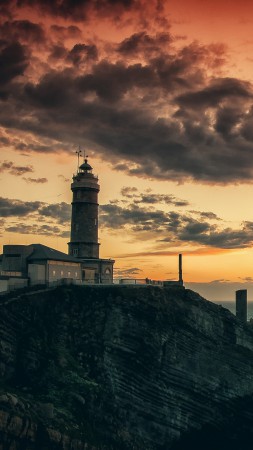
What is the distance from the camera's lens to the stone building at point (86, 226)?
75.8 metres

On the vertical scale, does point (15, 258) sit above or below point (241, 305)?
above

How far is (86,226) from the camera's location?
7612 centimetres

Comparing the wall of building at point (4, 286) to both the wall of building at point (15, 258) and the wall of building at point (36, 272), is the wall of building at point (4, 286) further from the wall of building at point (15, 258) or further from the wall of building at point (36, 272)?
the wall of building at point (15, 258)

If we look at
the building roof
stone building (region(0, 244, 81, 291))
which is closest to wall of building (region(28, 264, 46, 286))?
stone building (region(0, 244, 81, 291))

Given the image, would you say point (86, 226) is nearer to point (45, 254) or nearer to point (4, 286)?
point (45, 254)

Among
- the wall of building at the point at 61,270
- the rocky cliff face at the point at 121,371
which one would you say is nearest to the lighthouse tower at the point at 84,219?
the wall of building at the point at 61,270

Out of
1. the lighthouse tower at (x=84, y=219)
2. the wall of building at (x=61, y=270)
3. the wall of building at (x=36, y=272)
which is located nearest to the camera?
the wall of building at (x=36, y=272)

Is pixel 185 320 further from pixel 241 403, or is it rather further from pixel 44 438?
pixel 44 438

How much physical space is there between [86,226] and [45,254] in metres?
13.7

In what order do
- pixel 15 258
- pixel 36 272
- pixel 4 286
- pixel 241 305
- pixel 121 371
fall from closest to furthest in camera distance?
pixel 121 371
pixel 4 286
pixel 36 272
pixel 15 258
pixel 241 305

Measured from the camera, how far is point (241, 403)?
5809cm

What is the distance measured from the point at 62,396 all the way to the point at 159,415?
37.2 ft

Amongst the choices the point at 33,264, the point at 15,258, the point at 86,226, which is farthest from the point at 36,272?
the point at 86,226

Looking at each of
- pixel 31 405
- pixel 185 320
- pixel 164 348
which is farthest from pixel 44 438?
pixel 185 320
